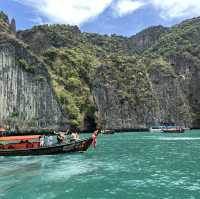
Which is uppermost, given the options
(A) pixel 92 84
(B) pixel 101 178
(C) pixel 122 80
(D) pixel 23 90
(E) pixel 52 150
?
(C) pixel 122 80

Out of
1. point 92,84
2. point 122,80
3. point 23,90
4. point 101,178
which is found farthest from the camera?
point 122,80

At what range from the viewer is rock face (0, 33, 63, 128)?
331ft

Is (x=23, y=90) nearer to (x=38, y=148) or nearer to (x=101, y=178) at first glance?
(x=38, y=148)

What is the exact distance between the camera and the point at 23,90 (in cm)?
10544

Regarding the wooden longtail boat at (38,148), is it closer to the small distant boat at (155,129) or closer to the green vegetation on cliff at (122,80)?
the green vegetation on cliff at (122,80)

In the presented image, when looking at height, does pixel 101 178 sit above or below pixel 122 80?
below

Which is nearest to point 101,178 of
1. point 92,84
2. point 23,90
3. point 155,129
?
→ point 23,90

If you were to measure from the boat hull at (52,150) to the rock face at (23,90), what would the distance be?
54.2 metres

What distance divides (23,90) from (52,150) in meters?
62.5

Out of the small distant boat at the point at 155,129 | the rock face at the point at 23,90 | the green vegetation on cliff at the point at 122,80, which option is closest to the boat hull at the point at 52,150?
the rock face at the point at 23,90

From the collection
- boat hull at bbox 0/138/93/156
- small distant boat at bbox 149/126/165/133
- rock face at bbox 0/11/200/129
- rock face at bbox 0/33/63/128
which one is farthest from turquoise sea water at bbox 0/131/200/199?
small distant boat at bbox 149/126/165/133

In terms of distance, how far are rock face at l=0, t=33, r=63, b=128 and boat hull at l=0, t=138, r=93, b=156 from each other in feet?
178

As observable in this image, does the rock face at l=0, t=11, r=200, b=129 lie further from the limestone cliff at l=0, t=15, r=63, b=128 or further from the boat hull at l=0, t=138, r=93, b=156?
the boat hull at l=0, t=138, r=93, b=156

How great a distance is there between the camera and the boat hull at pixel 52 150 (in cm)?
4434
